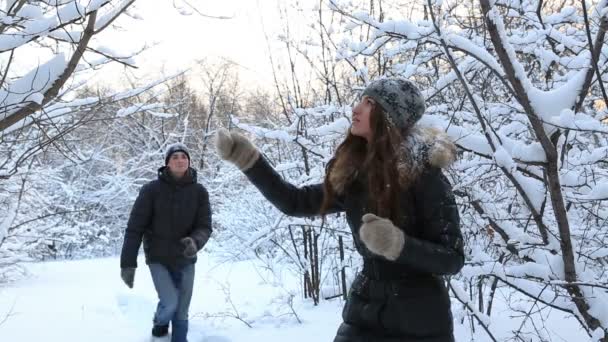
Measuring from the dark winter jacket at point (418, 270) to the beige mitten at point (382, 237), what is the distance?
0.06m

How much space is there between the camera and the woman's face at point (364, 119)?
2.14m

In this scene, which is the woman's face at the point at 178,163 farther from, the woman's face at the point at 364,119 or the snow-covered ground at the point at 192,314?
the woman's face at the point at 364,119

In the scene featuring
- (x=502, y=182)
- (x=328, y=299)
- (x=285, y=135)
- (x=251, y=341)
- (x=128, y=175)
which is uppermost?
(x=128, y=175)

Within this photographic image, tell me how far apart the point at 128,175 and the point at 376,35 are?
20507 mm

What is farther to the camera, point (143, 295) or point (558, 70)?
point (143, 295)

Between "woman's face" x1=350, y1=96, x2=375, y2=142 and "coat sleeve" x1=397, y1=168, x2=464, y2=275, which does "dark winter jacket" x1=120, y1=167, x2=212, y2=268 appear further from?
"coat sleeve" x1=397, y1=168, x2=464, y2=275

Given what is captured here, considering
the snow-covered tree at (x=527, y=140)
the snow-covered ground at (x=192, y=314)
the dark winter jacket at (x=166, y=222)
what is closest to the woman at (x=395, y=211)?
the snow-covered tree at (x=527, y=140)

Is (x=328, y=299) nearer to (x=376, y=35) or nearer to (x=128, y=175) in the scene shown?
(x=376, y=35)

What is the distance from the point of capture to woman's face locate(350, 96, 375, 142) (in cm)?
214

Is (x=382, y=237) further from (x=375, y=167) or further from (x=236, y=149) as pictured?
(x=236, y=149)

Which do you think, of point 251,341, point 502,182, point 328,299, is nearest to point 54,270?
point 328,299

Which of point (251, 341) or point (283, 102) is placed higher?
point (283, 102)

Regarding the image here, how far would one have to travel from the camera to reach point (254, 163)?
88.7 inches

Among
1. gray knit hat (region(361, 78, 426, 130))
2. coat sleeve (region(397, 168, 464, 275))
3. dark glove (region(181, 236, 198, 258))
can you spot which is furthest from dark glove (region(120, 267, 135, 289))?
coat sleeve (region(397, 168, 464, 275))
